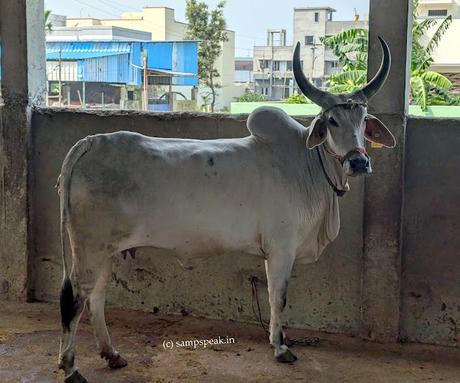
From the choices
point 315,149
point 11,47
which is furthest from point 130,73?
point 315,149

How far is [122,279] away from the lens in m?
4.98

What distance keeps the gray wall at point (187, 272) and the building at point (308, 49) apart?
5264 mm

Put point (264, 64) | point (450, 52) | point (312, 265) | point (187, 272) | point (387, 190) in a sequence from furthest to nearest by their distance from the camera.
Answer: point (264, 64)
point (450, 52)
point (187, 272)
point (312, 265)
point (387, 190)

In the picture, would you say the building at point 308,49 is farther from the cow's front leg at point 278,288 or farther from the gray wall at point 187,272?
the cow's front leg at point 278,288

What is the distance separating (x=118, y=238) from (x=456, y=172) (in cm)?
217

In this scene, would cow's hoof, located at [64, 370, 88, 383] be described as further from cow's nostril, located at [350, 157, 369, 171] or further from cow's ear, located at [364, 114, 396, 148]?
cow's ear, located at [364, 114, 396, 148]

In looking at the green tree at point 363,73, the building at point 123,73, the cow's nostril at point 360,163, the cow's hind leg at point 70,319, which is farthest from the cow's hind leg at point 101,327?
the building at point 123,73

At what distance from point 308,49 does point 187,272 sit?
7.14m

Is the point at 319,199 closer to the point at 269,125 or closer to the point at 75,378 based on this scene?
the point at 269,125

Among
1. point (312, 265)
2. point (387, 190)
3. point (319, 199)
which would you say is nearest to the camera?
point (319, 199)

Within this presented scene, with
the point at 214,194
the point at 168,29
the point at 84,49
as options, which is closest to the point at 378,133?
the point at 214,194

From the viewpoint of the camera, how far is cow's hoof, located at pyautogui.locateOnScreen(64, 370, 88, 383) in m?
3.63

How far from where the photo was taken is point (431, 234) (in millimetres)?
4289

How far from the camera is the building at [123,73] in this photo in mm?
10617
